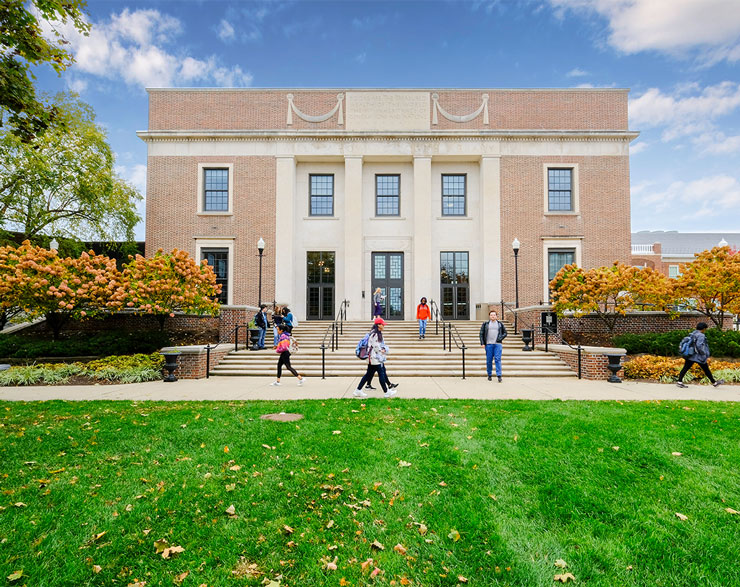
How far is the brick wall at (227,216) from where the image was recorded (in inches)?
878

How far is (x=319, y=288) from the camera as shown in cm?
2322

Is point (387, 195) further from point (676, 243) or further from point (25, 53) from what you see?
point (676, 243)

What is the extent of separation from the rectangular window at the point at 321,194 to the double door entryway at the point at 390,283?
2.46 metres

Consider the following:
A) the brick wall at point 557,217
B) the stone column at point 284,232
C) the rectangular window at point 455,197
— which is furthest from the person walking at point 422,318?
the rectangular window at point 455,197

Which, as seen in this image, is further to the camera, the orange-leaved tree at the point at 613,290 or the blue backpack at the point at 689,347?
the orange-leaved tree at the point at 613,290

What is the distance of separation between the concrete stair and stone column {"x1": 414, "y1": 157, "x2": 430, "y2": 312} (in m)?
5.38

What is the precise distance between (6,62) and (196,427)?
5468mm

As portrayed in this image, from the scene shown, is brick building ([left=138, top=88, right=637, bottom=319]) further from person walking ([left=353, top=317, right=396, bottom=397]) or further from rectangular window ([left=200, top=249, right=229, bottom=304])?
person walking ([left=353, top=317, right=396, bottom=397])

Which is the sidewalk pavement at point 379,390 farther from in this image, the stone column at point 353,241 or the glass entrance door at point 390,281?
the glass entrance door at point 390,281

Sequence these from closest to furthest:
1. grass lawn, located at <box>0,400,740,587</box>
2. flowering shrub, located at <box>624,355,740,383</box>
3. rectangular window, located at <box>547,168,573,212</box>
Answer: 1. grass lawn, located at <box>0,400,740,587</box>
2. flowering shrub, located at <box>624,355,740,383</box>
3. rectangular window, located at <box>547,168,573,212</box>

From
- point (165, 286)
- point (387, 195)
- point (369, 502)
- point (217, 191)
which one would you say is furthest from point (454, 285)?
point (369, 502)

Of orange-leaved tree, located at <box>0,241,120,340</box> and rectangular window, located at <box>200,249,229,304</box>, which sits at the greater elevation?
rectangular window, located at <box>200,249,229,304</box>

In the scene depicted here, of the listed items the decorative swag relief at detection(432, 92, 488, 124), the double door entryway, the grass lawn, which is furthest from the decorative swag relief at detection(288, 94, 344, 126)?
the grass lawn

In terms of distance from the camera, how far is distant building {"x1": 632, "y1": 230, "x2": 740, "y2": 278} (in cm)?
4875
